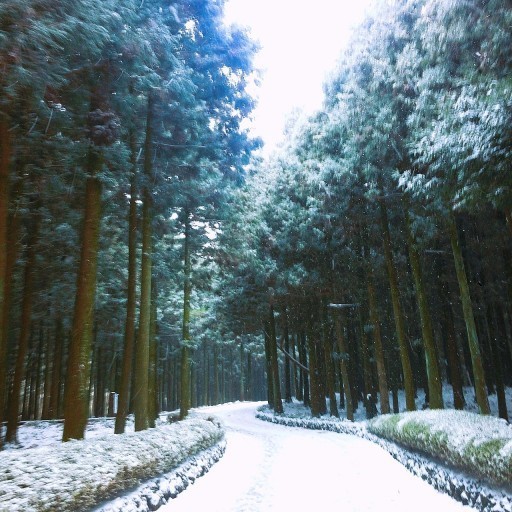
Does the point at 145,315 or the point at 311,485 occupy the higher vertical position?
the point at 145,315

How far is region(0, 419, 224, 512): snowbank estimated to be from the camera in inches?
164

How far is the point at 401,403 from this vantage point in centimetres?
2636

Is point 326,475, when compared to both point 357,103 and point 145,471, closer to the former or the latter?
point 145,471

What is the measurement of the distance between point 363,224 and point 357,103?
5.84m

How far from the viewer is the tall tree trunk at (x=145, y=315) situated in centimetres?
1175

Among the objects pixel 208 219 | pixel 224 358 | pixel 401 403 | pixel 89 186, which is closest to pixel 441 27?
pixel 89 186

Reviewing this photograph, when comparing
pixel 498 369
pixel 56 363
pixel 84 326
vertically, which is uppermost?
pixel 56 363

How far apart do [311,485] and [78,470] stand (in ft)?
15.0

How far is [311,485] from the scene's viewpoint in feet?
26.1

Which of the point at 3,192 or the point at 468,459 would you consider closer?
the point at 468,459

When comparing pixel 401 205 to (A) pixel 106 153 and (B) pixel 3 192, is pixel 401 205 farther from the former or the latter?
(B) pixel 3 192

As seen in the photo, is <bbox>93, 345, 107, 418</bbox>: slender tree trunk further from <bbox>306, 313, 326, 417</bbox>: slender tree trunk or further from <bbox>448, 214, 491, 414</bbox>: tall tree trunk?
<bbox>448, 214, 491, 414</bbox>: tall tree trunk

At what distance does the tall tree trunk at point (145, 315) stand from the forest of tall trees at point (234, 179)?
62 millimetres

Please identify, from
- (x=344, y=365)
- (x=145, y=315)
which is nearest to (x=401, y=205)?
(x=344, y=365)
